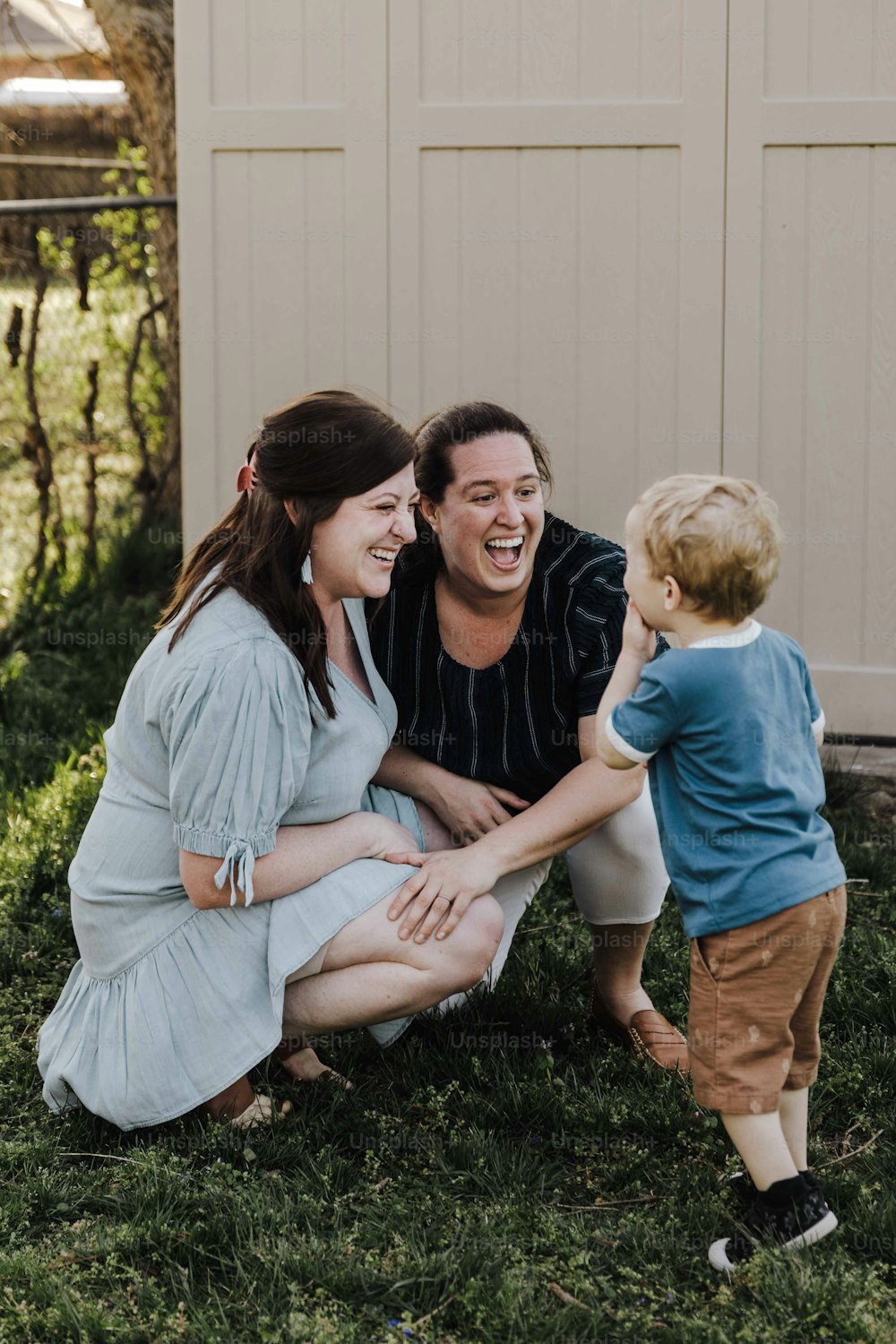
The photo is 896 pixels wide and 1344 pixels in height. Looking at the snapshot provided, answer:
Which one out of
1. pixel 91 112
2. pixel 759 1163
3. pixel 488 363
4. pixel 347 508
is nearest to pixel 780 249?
pixel 488 363

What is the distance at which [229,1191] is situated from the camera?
2.45 meters

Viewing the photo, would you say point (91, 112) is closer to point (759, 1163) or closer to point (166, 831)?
point (166, 831)

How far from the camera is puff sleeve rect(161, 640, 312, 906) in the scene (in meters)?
2.49

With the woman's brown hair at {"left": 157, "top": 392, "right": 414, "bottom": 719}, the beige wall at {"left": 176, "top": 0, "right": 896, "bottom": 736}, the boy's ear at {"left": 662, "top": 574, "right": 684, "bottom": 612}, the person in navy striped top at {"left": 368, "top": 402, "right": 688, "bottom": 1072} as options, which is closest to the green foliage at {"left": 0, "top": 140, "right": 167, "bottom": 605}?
the beige wall at {"left": 176, "top": 0, "right": 896, "bottom": 736}

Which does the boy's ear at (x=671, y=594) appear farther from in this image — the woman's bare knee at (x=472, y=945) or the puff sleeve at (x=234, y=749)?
the woman's bare knee at (x=472, y=945)

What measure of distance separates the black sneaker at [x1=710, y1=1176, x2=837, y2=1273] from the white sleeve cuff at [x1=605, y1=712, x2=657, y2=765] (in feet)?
2.35

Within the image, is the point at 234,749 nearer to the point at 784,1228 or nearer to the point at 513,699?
the point at 513,699

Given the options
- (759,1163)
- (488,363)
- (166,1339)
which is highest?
(488,363)

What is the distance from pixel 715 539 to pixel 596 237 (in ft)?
8.17

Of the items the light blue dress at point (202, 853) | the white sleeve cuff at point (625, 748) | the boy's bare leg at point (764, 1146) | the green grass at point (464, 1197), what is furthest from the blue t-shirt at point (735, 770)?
the light blue dress at point (202, 853)

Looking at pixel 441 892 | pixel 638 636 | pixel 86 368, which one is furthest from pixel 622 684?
pixel 86 368

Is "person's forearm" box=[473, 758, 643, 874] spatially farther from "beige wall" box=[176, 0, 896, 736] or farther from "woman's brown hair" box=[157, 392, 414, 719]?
"beige wall" box=[176, 0, 896, 736]

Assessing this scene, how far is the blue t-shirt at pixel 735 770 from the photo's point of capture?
2.19m

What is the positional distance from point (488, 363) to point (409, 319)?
280 mm
